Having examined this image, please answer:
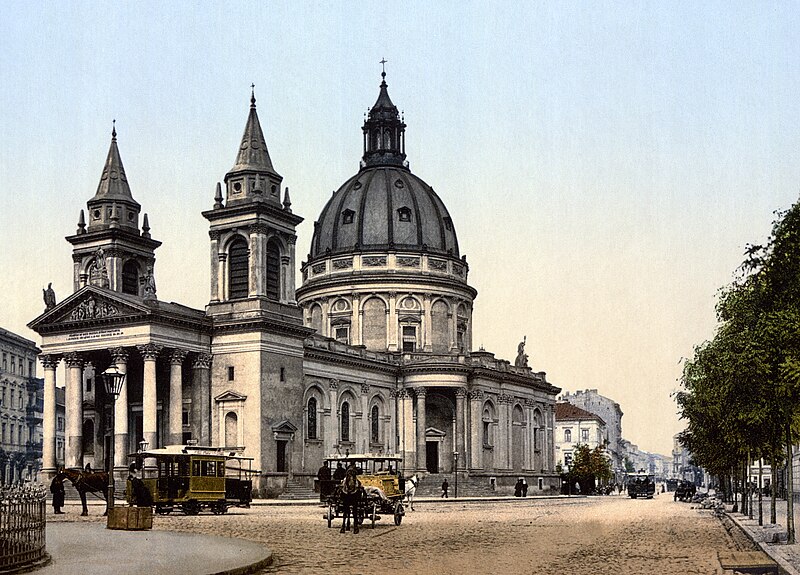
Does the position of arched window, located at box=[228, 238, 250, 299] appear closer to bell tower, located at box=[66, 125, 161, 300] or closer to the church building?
the church building

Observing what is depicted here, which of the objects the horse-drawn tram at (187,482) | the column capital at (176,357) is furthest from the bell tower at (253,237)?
the horse-drawn tram at (187,482)

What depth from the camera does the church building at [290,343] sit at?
69.6 metres

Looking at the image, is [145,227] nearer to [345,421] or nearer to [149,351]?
[149,351]

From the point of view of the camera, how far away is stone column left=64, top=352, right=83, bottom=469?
68.8m

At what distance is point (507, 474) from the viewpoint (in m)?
97.3

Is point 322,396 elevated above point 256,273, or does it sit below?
below

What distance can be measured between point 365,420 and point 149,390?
75.5 feet

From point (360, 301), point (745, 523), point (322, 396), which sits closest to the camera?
point (745, 523)

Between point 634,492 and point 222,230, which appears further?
point 634,492

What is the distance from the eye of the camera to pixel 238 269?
237 ft

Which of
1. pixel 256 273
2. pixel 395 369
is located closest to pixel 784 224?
pixel 256 273

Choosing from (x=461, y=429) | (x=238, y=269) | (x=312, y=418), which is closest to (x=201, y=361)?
(x=238, y=269)

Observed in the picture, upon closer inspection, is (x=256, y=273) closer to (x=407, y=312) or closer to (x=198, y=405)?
(x=198, y=405)

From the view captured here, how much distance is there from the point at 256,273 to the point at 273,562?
48531 mm
